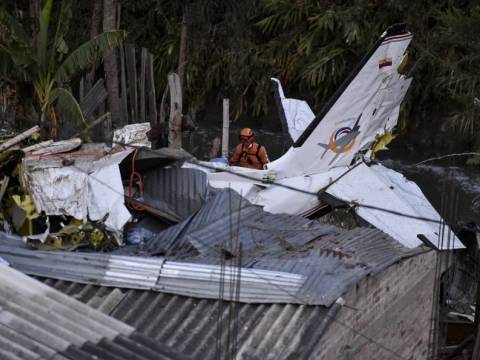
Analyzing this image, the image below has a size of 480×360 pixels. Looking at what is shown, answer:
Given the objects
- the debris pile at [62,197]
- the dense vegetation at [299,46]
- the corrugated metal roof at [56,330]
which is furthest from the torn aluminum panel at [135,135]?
the dense vegetation at [299,46]

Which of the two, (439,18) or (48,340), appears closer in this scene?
(48,340)

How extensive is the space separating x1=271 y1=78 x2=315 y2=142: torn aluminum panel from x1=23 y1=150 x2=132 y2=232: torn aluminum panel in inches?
239

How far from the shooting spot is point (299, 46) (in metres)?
23.4

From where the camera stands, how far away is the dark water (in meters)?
19.2

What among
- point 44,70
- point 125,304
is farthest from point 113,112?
point 125,304

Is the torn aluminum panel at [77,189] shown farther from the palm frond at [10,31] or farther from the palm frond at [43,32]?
the palm frond at [43,32]

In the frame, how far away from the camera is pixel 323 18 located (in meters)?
22.6

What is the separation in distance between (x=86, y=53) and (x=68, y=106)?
0.99 meters

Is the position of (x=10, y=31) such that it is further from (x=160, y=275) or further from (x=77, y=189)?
(x=160, y=275)

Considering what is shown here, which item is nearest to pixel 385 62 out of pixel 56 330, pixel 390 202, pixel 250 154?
pixel 390 202

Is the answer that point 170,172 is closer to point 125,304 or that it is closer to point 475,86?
point 125,304

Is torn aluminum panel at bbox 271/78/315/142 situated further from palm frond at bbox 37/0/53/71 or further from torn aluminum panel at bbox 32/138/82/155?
torn aluminum panel at bbox 32/138/82/155

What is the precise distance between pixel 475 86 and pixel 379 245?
41.2 feet

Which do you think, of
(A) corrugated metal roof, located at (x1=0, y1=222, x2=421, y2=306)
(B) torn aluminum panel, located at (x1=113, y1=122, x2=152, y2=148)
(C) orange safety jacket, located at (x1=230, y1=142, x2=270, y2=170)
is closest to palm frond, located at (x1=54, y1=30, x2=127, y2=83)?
(B) torn aluminum panel, located at (x1=113, y1=122, x2=152, y2=148)
